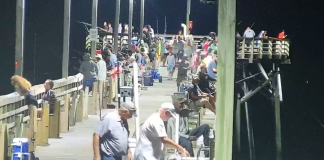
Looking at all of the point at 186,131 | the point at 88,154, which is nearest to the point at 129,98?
the point at 186,131

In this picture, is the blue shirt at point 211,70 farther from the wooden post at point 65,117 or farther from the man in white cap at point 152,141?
the man in white cap at point 152,141

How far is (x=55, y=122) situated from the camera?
17.3 meters

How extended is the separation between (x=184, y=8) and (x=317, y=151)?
22.5m

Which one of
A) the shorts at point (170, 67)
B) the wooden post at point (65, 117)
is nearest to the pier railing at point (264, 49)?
the wooden post at point (65, 117)

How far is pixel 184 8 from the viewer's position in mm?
66688

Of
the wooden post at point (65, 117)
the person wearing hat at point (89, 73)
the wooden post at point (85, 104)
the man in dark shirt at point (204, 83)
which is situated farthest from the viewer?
the person wearing hat at point (89, 73)

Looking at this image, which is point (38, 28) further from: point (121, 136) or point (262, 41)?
point (121, 136)

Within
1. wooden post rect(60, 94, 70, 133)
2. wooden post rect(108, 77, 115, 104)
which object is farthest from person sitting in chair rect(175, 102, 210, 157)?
wooden post rect(108, 77, 115, 104)

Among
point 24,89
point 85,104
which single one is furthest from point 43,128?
point 85,104

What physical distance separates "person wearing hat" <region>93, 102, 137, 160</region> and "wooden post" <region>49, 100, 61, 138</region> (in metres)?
6.54

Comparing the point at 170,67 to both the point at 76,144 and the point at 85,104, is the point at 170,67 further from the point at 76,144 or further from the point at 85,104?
the point at 76,144

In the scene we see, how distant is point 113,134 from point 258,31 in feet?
138

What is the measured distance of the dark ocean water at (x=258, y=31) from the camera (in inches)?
2101

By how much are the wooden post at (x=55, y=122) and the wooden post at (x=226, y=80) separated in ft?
31.6
